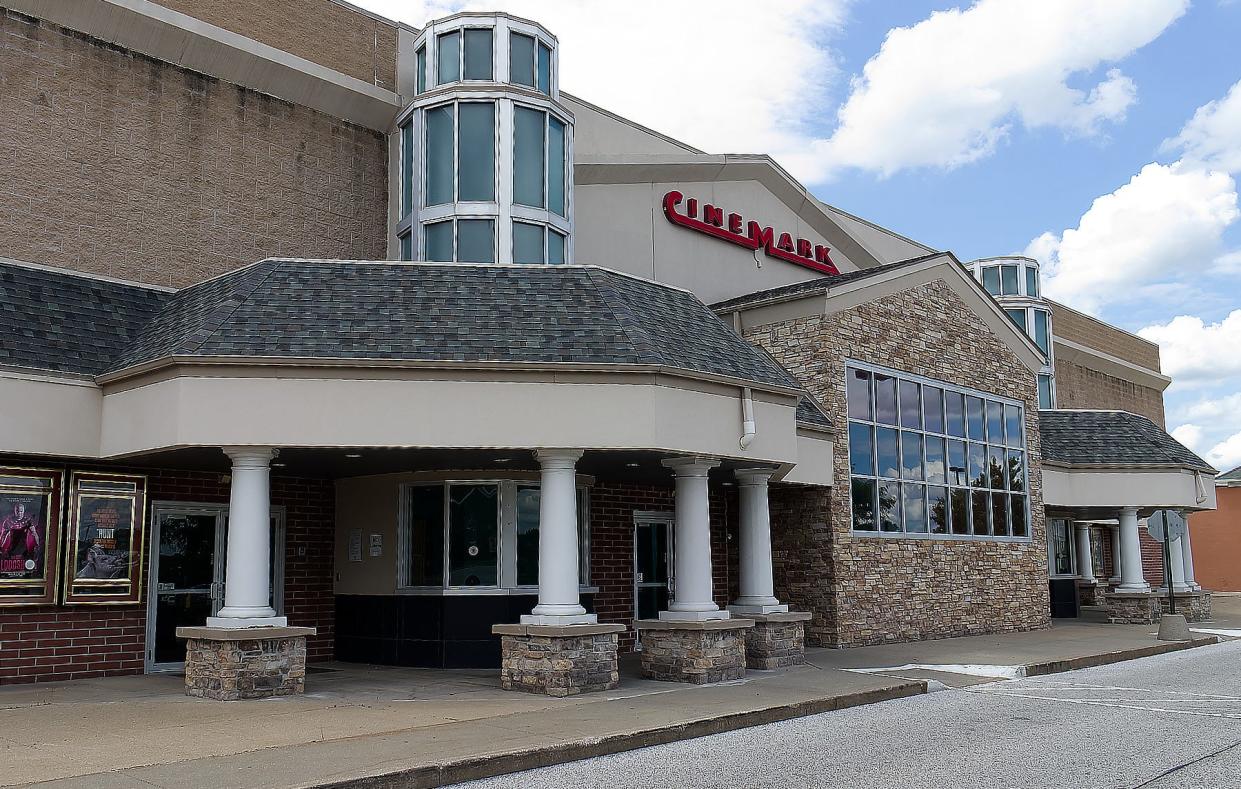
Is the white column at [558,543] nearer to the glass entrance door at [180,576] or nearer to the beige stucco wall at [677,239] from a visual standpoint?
the glass entrance door at [180,576]

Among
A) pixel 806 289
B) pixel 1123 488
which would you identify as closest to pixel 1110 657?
pixel 806 289

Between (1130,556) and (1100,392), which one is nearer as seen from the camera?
(1130,556)

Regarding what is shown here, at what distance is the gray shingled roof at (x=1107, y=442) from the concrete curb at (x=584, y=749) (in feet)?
52.0

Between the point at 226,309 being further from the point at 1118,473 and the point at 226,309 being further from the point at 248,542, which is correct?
the point at 1118,473

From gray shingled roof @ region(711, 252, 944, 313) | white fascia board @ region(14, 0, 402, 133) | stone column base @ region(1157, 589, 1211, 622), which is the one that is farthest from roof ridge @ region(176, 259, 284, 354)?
stone column base @ region(1157, 589, 1211, 622)

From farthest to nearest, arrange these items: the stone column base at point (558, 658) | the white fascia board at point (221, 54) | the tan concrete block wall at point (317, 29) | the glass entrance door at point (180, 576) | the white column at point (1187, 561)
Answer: the white column at point (1187, 561) < the tan concrete block wall at point (317, 29) < the white fascia board at point (221, 54) < the glass entrance door at point (180, 576) < the stone column base at point (558, 658)

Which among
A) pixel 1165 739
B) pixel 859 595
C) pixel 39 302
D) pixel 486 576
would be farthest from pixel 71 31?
pixel 1165 739

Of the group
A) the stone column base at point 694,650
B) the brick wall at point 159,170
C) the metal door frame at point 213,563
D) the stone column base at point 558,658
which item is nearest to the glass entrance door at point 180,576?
the metal door frame at point 213,563

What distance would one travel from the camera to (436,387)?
13.0 m

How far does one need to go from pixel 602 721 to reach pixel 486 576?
5527mm

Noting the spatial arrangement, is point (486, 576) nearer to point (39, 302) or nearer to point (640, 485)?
point (640, 485)

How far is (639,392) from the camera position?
44.0 feet

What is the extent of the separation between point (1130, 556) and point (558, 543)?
60.9ft

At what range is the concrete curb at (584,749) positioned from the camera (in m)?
8.46
